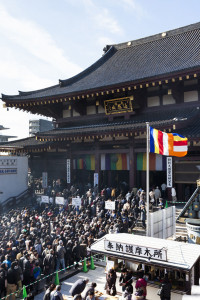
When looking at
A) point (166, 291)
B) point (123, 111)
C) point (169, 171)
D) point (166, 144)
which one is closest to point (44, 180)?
point (123, 111)

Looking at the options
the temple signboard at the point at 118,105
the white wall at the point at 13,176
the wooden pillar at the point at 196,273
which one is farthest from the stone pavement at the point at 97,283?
the white wall at the point at 13,176

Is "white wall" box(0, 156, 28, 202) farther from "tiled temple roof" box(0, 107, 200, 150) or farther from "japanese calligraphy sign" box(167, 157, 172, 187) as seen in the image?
"japanese calligraphy sign" box(167, 157, 172, 187)

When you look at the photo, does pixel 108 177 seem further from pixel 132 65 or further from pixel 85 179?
pixel 132 65

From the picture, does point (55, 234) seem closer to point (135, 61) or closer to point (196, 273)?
point (196, 273)

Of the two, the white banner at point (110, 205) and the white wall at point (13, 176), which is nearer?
the white banner at point (110, 205)

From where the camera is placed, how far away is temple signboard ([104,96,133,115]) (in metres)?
22.8

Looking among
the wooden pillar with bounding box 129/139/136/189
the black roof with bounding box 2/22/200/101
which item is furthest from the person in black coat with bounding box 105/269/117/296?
the black roof with bounding box 2/22/200/101

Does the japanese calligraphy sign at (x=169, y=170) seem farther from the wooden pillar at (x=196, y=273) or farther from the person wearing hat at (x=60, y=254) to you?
the person wearing hat at (x=60, y=254)

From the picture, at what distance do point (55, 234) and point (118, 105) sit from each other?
517 inches

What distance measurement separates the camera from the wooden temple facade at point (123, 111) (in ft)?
64.2

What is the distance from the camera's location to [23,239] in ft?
42.1

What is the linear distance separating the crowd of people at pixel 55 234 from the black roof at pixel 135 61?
9.83m

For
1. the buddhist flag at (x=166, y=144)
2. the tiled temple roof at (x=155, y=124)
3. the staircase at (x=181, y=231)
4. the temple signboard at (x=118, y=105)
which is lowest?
the staircase at (x=181, y=231)

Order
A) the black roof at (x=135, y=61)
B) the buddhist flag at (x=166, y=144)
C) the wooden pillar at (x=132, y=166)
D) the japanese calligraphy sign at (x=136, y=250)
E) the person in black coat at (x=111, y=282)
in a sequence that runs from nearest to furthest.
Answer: the japanese calligraphy sign at (x=136, y=250) → the person in black coat at (x=111, y=282) → the buddhist flag at (x=166, y=144) → the wooden pillar at (x=132, y=166) → the black roof at (x=135, y=61)
